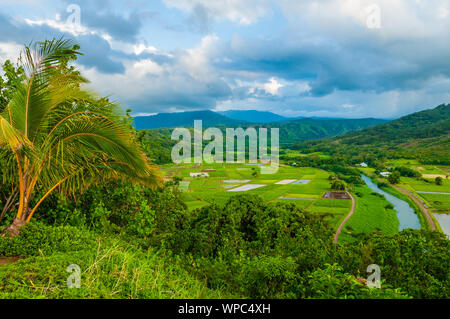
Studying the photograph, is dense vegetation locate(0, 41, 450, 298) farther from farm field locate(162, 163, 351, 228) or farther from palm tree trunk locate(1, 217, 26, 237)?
farm field locate(162, 163, 351, 228)

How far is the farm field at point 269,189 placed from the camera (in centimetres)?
4483

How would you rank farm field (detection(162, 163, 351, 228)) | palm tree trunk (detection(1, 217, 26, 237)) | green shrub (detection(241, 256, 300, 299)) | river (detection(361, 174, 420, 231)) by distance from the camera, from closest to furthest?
green shrub (detection(241, 256, 300, 299)), palm tree trunk (detection(1, 217, 26, 237)), river (detection(361, 174, 420, 231)), farm field (detection(162, 163, 351, 228))

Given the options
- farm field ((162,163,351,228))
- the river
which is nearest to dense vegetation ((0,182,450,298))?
farm field ((162,163,351,228))

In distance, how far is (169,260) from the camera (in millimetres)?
6145

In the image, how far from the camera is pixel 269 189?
59.9m

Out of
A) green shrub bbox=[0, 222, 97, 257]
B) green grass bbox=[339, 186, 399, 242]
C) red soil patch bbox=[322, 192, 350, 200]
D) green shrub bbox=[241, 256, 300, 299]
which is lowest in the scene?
green grass bbox=[339, 186, 399, 242]

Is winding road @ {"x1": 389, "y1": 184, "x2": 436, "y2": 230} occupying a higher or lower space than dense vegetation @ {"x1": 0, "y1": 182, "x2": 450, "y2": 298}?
lower

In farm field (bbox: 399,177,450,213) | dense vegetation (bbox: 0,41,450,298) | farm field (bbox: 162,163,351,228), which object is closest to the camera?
dense vegetation (bbox: 0,41,450,298)

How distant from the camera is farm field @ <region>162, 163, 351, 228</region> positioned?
44828mm

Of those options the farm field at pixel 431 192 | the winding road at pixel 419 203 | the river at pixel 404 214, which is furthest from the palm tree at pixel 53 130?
the farm field at pixel 431 192
